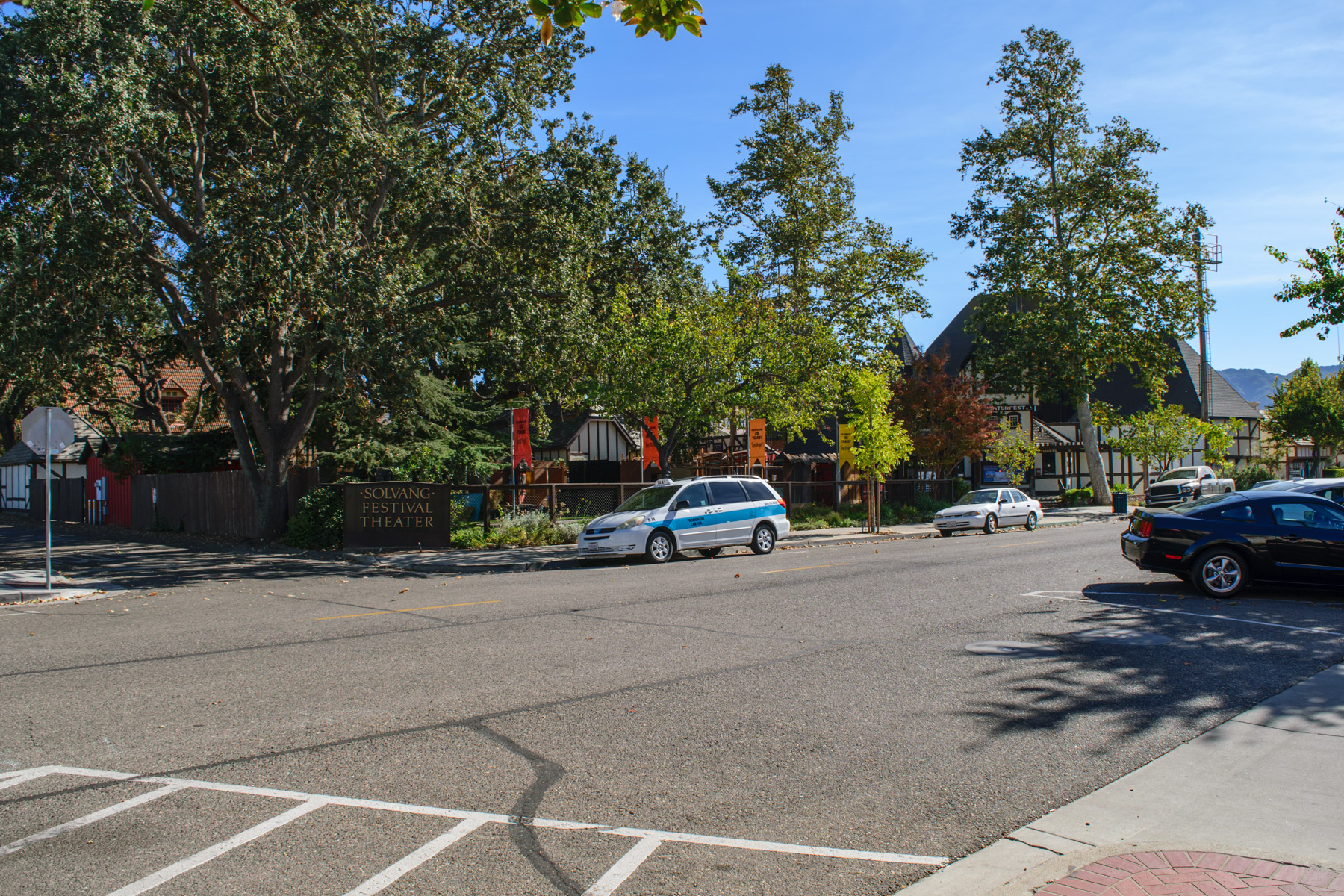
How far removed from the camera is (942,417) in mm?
36438

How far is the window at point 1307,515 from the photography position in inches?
474

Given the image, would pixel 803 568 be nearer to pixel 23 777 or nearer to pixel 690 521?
pixel 690 521

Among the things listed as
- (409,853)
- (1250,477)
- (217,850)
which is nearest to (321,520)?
(217,850)

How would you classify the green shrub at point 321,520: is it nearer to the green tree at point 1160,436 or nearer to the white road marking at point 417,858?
the white road marking at point 417,858

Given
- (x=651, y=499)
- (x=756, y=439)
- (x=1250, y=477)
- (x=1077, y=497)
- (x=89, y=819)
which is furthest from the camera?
(x=1250, y=477)

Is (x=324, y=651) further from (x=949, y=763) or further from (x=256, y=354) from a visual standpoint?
(x=256, y=354)

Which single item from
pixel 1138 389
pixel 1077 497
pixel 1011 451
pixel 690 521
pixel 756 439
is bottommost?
pixel 1077 497

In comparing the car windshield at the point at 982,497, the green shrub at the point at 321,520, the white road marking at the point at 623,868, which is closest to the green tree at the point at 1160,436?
the car windshield at the point at 982,497

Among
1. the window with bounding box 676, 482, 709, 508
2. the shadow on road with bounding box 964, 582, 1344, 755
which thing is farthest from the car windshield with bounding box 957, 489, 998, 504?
the shadow on road with bounding box 964, 582, 1344, 755

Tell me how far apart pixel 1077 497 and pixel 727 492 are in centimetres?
3375

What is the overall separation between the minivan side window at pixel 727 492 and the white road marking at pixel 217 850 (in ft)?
52.2

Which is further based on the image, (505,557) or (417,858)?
(505,557)

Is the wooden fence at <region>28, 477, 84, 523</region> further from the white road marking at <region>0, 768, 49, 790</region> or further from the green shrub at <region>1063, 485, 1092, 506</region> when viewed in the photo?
the green shrub at <region>1063, 485, 1092, 506</region>

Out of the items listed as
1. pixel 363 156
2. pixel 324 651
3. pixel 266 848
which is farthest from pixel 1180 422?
pixel 266 848
